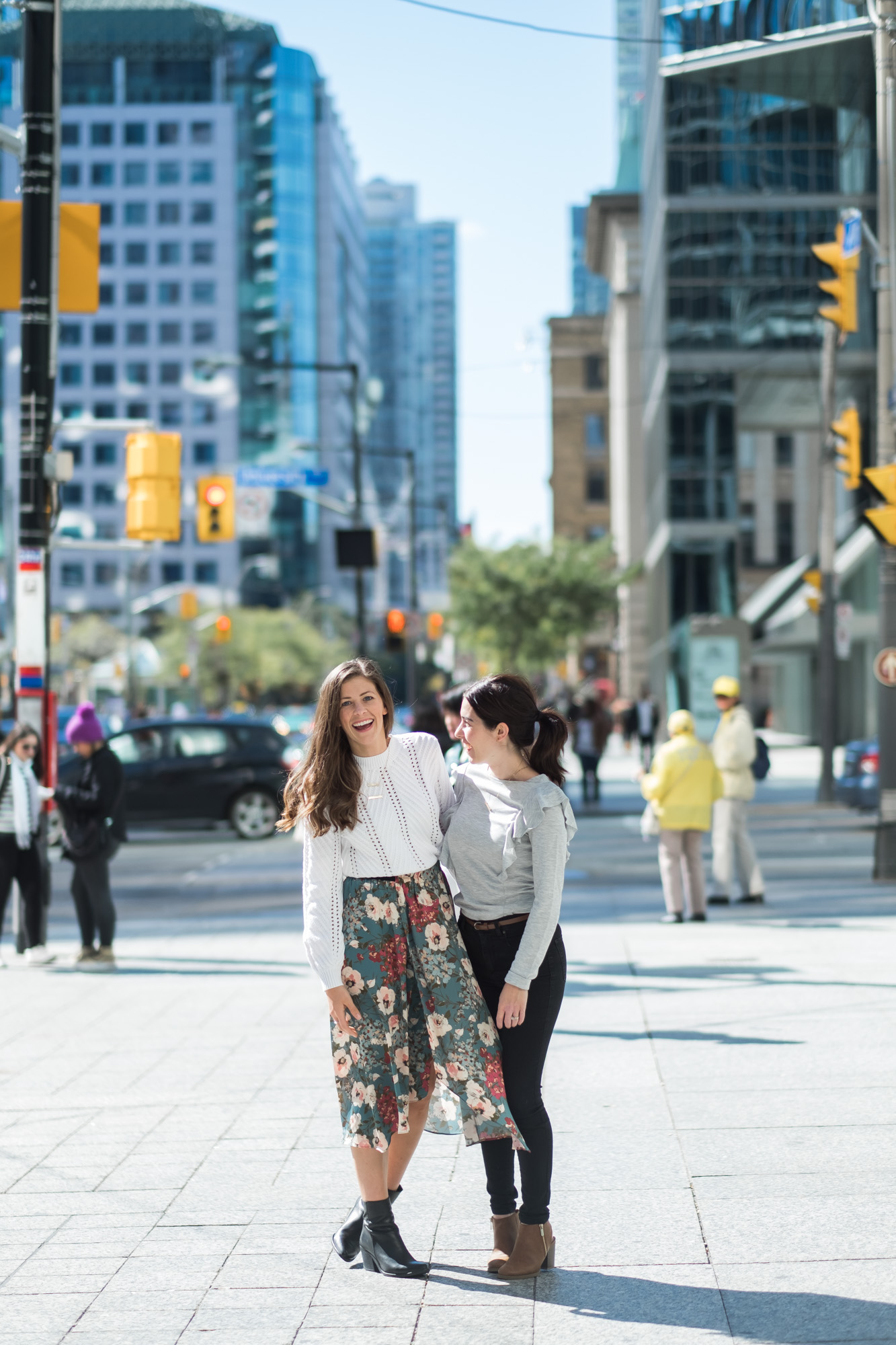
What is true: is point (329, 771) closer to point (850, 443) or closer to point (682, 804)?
point (682, 804)

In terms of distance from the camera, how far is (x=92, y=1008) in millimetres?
9758

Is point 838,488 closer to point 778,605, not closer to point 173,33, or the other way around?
point 778,605

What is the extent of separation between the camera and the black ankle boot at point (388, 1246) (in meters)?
4.79

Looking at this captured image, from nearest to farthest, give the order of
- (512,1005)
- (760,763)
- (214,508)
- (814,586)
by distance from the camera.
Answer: (512,1005) → (760,763) → (814,586) → (214,508)

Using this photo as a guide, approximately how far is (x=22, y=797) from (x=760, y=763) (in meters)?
5.87

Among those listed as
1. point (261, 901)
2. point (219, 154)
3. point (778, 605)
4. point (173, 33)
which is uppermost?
point (173, 33)

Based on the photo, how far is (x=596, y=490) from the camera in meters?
109

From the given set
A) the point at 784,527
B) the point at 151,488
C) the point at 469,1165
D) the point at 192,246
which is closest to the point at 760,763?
the point at 151,488

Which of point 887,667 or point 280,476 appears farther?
point 280,476

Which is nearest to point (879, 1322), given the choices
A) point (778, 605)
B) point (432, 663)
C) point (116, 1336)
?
point (116, 1336)

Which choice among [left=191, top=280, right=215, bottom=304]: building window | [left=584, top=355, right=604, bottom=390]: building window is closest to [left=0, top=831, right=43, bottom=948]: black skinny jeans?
[left=584, top=355, right=604, bottom=390]: building window

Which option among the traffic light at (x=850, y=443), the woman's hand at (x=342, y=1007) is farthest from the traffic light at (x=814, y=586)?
A: the woman's hand at (x=342, y=1007)

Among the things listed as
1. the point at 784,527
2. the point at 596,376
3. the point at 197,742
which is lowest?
the point at 197,742

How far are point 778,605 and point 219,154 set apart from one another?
91.8 metres
